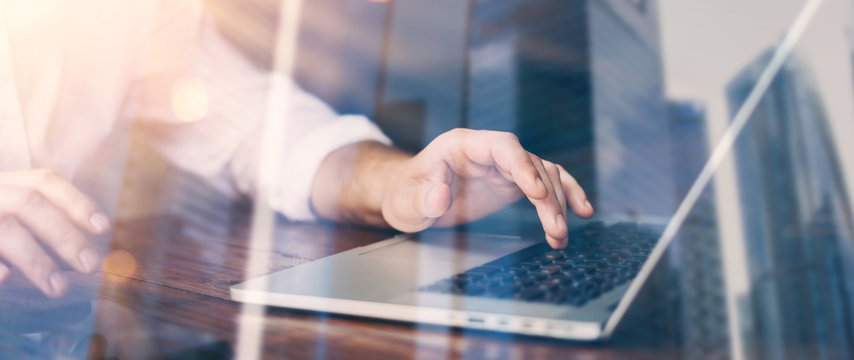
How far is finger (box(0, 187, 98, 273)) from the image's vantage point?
15.1 inches

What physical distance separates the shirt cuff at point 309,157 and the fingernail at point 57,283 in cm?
39

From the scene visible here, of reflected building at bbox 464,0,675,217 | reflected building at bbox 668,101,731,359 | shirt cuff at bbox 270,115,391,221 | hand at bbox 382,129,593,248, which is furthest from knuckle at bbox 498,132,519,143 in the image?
reflected building at bbox 464,0,675,217

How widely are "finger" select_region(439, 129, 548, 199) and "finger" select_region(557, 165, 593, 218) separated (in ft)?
0.23

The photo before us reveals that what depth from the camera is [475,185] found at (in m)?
0.55

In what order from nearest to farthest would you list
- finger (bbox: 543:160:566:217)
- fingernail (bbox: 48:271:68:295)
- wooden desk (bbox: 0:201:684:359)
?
wooden desk (bbox: 0:201:684:359) < fingernail (bbox: 48:271:68:295) < finger (bbox: 543:160:566:217)

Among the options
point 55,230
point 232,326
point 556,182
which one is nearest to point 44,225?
point 55,230

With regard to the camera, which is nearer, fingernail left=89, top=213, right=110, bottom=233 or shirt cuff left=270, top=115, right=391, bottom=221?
fingernail left=89, top=213, right=110, bottom=233

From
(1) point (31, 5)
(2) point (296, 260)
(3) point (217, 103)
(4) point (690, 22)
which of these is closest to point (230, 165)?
(3) point (217, 103)

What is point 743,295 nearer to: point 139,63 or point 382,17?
point 139,63

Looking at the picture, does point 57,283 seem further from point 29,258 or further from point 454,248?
point 454,248

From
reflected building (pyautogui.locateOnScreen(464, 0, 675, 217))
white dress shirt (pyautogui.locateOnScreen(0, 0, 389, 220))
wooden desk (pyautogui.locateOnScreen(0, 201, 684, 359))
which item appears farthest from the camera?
reflected building (pyautogui.locateOnScreen(464, 0, 675, 217))

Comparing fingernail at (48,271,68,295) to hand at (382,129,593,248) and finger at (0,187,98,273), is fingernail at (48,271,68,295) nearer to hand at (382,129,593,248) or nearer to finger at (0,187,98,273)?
finger at (0,187,98,273)

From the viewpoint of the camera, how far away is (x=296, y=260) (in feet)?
1.46

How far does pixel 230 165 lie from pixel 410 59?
2.04ft
